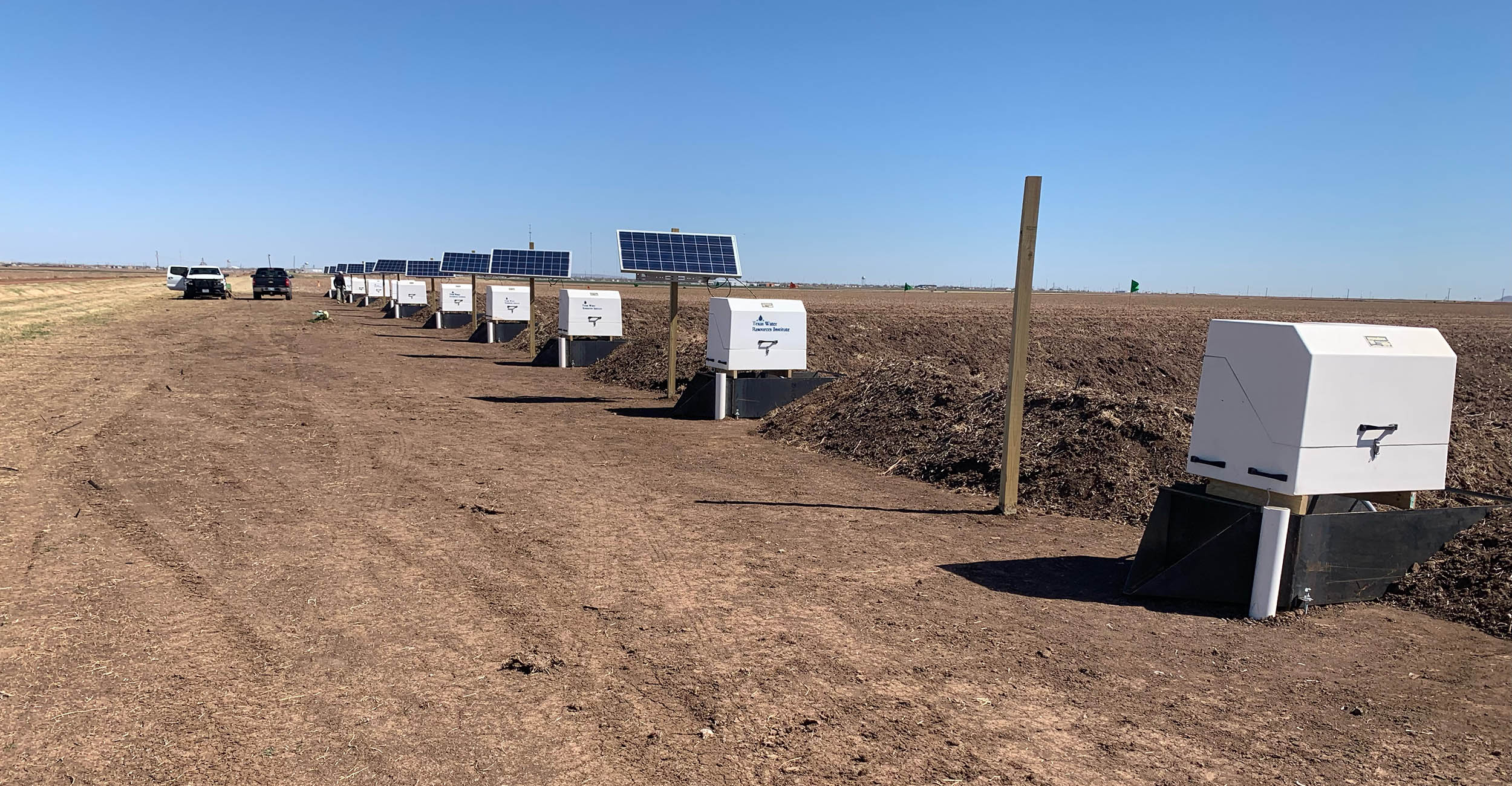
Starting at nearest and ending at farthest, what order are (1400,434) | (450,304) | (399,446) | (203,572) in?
(1400,434) < (203,572) < (399,446) < (450,304)

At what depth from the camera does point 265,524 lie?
27.4 ft

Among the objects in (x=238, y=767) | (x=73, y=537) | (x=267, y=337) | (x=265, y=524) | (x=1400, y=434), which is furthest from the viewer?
(x=267, y=337)

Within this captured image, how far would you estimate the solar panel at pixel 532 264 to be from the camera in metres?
30.9

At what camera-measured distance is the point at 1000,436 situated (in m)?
11.7

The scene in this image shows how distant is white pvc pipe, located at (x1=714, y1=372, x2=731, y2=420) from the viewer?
1625 centimetres

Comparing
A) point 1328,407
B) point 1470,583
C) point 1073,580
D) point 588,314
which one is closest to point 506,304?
point 588,314

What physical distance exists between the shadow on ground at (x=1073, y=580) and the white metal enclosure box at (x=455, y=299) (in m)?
36.8

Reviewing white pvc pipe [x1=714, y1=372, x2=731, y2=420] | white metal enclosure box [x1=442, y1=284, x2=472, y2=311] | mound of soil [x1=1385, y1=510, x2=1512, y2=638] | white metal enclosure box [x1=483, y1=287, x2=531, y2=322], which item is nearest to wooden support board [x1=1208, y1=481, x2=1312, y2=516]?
mound of soil [x1=1385, y1=510, x2=1512, y2=638]

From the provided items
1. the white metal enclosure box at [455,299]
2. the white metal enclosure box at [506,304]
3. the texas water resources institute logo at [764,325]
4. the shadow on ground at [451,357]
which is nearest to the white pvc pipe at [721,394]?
the texas water resources institute logo at [764,325]

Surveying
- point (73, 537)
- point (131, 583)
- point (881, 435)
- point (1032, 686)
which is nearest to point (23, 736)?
point (131, 583)

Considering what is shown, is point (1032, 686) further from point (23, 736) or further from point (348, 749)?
point (23, 736)

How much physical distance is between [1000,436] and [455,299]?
35.1m

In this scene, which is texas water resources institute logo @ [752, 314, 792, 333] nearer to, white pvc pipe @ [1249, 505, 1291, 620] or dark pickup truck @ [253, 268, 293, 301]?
white pvc pipe @ [1249, 505, 1291, 620]

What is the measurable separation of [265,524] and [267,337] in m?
26.5
